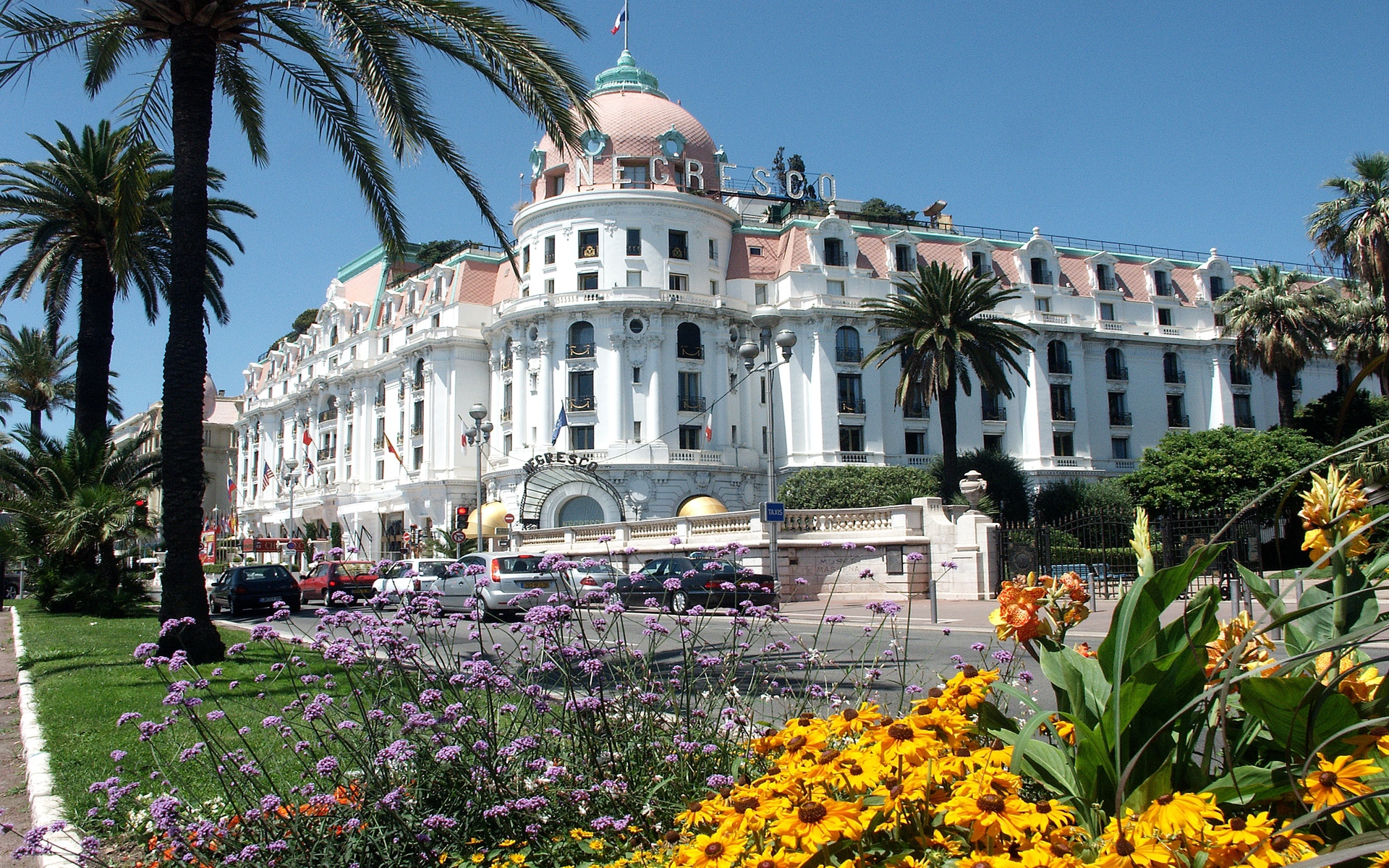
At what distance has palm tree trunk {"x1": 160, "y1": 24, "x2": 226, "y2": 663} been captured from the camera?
12.2 metres

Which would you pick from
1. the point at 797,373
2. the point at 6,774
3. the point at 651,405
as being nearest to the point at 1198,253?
the point at 797,373

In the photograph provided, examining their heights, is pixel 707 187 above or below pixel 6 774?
above

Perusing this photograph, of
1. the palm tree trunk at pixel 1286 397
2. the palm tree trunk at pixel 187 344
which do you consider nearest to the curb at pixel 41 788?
the palm tree trunk at pixel 187 344

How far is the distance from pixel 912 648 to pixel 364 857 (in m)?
10.9

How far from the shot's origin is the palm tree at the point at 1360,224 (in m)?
31.8

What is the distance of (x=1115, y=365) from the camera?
57625 mm

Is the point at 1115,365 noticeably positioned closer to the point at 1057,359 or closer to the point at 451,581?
the point at 1057,359

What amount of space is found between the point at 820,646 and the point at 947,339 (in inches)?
1099

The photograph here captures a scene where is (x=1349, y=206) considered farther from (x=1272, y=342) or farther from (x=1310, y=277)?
(x=1310, y=277)

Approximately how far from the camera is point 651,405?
49.7m

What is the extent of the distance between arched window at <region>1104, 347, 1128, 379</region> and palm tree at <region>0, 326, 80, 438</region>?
5091cm

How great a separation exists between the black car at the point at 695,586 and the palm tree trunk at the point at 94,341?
44.6 feet

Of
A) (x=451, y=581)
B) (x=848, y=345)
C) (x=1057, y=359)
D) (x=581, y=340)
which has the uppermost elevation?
(x=581, y=340)

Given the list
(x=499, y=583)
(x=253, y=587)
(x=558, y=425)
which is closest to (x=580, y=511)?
(x=558, y=425)
